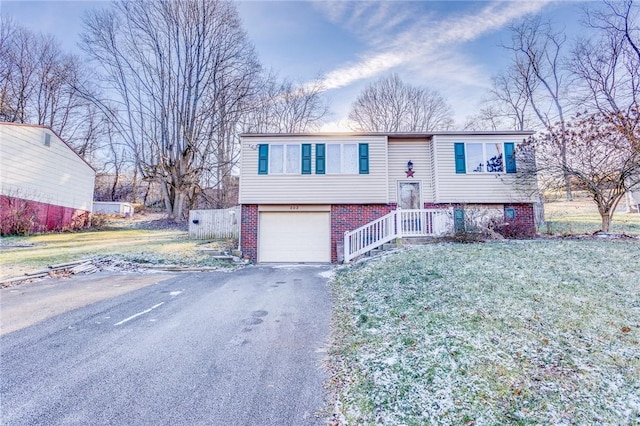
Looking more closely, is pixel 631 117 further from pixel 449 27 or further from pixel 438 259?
pixel 438 259

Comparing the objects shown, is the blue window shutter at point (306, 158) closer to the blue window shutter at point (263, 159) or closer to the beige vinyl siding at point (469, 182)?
the blue window shutter at point (263, 159)

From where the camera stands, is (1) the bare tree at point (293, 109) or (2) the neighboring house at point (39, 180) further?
(1) the bare tree at point (293, 109)

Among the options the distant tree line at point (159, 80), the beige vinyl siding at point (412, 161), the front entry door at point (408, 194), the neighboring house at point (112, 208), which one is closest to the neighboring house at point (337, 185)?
the beige vinyl siding at point (412, 161)

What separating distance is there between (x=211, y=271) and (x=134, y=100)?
1943 cm

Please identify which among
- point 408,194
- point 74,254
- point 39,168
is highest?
point 39,168

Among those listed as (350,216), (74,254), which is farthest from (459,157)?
(74,254)

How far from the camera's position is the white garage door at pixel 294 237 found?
38.0ft

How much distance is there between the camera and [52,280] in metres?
7.80

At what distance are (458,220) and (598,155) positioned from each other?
204 inches

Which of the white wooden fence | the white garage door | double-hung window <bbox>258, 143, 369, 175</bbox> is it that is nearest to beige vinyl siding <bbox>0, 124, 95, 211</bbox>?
the white wooden fence

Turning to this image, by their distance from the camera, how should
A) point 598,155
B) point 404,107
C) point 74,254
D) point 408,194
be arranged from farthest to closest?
1. point 404,107
2. point 408,194
3. point 74,254
4. point 598,155

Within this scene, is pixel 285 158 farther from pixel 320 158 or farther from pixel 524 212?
pixel 524 212

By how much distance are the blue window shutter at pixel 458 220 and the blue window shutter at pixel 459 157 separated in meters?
1.83

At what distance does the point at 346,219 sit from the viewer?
11.5m
